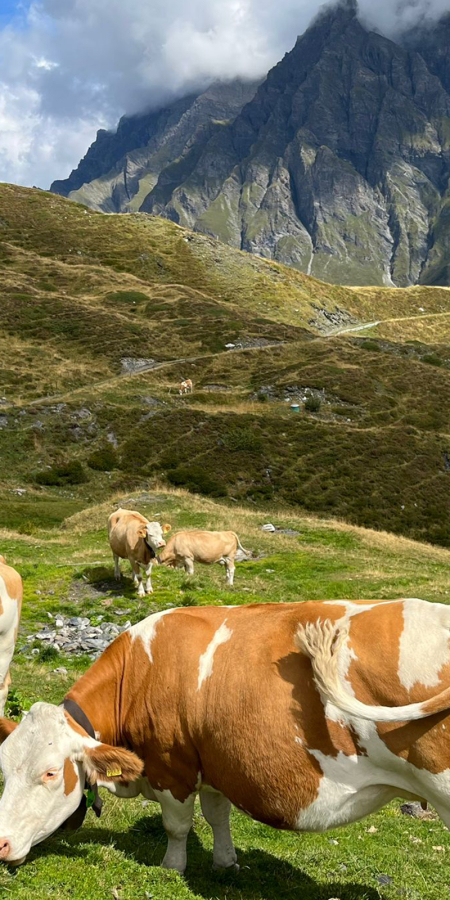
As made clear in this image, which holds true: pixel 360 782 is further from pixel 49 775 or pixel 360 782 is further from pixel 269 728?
pixel 49 775

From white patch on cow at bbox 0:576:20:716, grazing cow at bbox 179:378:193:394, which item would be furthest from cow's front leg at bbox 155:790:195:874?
grazing cow at bbox 179:378:193:394

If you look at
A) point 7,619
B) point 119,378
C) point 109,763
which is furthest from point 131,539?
point 119,378

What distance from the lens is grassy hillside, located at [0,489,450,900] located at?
5.86 metres

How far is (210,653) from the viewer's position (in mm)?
6332

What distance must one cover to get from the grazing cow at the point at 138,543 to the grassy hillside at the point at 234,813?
25.9 inches

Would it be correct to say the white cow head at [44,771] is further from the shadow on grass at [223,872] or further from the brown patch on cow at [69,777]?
the shadow on grass at [223,872]

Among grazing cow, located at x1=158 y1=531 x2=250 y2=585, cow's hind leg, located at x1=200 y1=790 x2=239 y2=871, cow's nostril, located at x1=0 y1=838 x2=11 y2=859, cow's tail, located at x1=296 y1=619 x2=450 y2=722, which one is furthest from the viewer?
grazing cow, located at x1=158 y1=531 x2=250 y2=585

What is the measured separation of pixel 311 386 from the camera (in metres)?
80.8

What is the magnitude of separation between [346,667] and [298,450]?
59.3 m

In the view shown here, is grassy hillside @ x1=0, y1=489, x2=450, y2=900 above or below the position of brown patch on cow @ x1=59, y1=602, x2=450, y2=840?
below

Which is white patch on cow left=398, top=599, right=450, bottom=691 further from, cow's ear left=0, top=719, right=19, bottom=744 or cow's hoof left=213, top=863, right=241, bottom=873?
cow's ear left=0, top=719, right=19, bottom=744

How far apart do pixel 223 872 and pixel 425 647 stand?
359 centimetres

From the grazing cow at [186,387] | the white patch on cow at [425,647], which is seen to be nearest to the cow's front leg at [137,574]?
the white patch on cow at [425,647]

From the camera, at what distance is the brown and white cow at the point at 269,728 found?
532 centimetres
